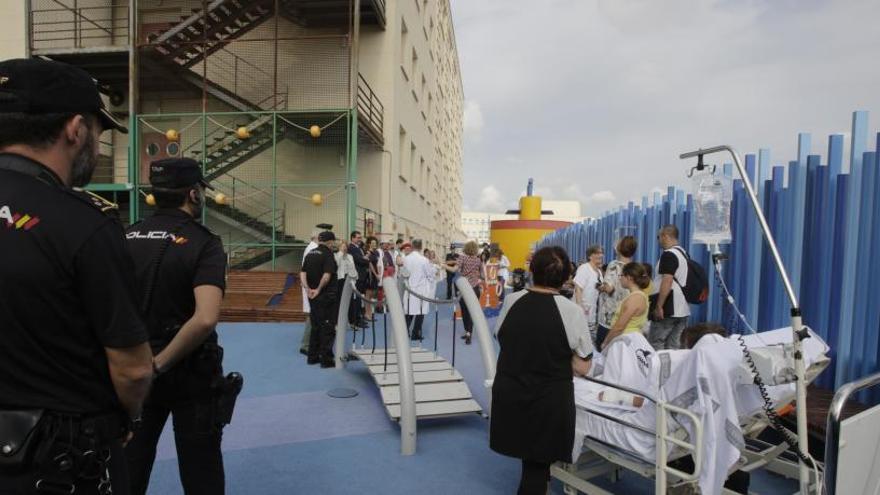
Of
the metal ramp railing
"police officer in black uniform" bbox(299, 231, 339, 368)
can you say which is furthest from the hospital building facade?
the metal ramp railing

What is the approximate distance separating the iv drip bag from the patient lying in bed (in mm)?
706

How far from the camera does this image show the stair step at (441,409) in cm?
403

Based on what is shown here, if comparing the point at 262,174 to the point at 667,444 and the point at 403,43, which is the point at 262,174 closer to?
the point at 403,43

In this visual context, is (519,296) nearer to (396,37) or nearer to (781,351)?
(781,351)

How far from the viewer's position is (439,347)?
7.83 m

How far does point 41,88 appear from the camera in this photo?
45.9 inches

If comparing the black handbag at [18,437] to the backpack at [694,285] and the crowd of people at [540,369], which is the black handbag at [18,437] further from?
the backpack at [694,285]

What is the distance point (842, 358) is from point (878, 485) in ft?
7.33

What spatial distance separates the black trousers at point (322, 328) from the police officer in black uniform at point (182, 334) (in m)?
4.25

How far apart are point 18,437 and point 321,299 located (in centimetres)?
532

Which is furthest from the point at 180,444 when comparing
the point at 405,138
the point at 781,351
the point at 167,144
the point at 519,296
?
the point at 405,138

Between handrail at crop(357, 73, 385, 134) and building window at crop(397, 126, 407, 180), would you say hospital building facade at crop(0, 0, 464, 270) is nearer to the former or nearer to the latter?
handrail at crop(357, 73, 385, 134)

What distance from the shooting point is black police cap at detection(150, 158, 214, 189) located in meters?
2.08

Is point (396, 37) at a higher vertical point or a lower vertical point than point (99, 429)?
higher
